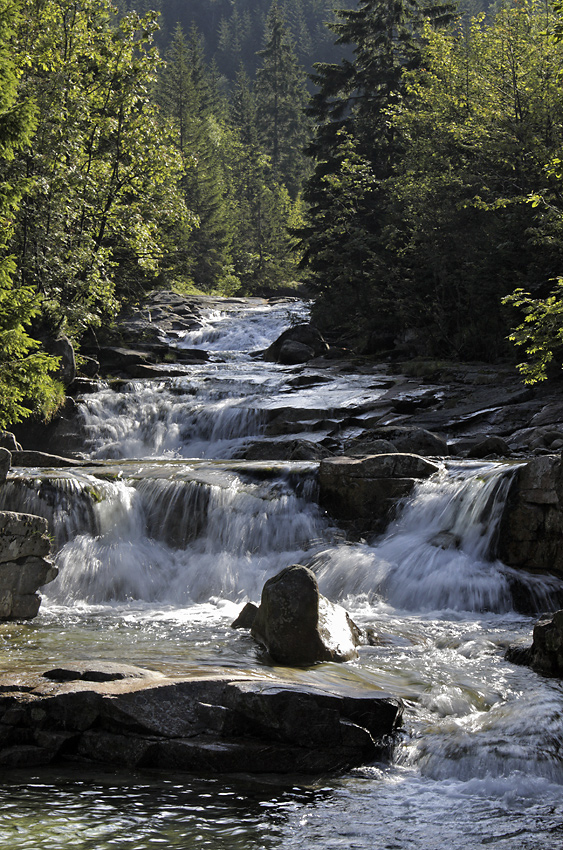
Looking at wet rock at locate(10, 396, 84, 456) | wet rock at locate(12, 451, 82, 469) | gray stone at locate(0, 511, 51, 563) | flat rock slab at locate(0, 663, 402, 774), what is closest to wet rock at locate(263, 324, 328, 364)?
wet rock at locate(10, 396, 84, 456)

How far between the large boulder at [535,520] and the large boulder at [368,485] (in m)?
2.02

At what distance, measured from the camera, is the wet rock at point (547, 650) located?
7016 millimetres

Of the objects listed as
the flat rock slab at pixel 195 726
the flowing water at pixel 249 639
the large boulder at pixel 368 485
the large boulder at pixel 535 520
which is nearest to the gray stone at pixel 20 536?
the flowing water at pixel 249 639

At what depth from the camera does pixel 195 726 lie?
212 inches

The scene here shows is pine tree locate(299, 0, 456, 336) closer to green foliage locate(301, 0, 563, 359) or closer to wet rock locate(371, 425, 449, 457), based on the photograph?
green foliage locate(301, 0, 563, 359)

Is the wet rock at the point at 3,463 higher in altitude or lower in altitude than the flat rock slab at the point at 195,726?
higher

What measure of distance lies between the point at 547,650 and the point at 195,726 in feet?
12.3

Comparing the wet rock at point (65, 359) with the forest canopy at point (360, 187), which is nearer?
the forest canopy at point (360, 187)

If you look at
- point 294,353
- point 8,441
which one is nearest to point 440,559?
point 8,441

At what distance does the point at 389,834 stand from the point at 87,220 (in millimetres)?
21936

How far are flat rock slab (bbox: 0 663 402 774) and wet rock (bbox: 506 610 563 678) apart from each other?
2186mm

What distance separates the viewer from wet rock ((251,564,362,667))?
7277 mm

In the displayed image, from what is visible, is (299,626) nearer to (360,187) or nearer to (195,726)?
(195,726)

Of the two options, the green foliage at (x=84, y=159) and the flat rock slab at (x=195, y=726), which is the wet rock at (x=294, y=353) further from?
the flat rock slab at (x=195, y=726)
